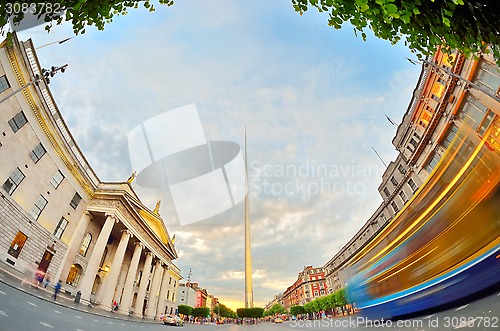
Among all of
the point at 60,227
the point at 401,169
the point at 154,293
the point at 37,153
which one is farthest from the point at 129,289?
the point at 401,169

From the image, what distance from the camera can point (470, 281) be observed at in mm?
8562

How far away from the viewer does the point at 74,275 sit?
29891 mm

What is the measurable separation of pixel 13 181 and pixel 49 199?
16.3 ft

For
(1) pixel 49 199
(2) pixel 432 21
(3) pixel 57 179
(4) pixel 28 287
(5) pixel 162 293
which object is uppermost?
(3) pixel 57 179

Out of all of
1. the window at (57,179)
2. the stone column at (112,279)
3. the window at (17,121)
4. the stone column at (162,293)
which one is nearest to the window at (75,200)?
the window at (57,179)

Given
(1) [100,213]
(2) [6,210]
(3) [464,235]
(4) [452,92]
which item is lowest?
(3) [464,235]

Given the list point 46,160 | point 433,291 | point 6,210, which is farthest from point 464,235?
point 46,160

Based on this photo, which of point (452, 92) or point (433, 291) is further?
point (452, 92)

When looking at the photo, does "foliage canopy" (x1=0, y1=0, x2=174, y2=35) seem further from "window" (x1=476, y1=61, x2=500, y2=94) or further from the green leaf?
"window" (x1=476, y1=61, x2=500, y2=94)

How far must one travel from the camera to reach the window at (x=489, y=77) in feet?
61.3

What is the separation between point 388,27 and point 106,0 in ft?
19.5

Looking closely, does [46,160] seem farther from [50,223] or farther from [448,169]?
[448,169]

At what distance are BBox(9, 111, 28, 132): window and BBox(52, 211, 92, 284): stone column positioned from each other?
43.2 ft

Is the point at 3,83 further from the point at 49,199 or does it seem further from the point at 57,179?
the point at 49,199
